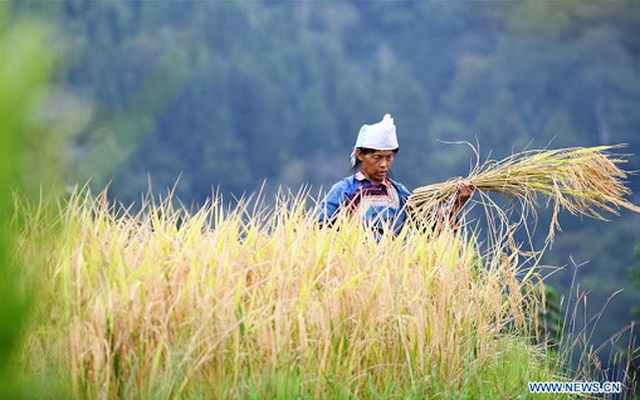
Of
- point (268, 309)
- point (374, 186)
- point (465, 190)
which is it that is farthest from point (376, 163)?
point (268, 309)

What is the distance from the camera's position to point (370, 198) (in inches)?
152

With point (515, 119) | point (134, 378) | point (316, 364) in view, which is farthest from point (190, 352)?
point (515, 119)

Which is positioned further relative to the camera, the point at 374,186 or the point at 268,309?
the point at 374,186

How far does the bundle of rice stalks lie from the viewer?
358 centimetres

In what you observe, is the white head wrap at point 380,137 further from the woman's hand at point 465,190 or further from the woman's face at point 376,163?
the woman's hand at point 465,190

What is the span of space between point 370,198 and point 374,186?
6 cm

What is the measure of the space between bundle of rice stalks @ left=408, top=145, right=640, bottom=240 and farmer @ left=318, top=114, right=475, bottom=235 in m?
0.09

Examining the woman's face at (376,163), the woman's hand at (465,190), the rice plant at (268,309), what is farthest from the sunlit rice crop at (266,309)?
the woman's face at (376,163)

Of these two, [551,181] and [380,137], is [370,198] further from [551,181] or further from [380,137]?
[551,181]

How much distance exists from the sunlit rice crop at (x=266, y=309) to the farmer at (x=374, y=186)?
1.25 ft

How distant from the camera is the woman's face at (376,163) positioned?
3850 mm

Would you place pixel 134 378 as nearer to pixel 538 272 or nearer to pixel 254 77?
pixel 538 272

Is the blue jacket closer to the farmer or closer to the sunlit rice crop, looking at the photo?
the farmer

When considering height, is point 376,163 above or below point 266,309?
above
